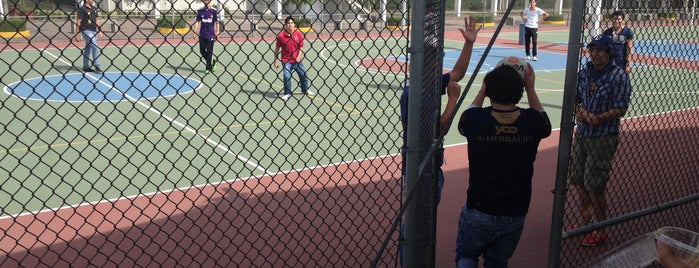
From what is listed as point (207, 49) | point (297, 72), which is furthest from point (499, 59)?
point (297, 72)

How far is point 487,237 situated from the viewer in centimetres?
414

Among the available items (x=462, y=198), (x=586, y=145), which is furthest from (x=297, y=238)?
(x=586, y=145)

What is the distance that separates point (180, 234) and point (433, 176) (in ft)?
9.74

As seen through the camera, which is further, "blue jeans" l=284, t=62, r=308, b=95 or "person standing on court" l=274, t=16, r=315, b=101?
"blue jeans" l=284, t=62, r=308, b=95

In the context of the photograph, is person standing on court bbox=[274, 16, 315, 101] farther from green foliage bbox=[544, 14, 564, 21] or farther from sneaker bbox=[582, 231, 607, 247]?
green foliage bbox=[544, 14, 564, 21]

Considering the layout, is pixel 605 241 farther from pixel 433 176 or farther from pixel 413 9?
pixel 413 9

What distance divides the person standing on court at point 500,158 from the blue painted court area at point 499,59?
49.9 ft

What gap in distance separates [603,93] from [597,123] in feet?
0.83

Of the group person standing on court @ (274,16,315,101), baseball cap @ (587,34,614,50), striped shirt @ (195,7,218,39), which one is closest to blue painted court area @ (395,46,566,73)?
striped shirt @ (195,7,218,39)

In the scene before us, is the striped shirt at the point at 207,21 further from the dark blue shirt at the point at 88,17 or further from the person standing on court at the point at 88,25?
the dark blue shirt at the point at 88,17

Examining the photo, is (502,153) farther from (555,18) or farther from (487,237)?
(555,18)

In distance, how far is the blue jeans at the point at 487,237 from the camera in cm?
409

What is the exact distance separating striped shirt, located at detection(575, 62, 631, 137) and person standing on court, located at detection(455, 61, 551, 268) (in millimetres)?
1633

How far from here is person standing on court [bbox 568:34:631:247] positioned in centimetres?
551
